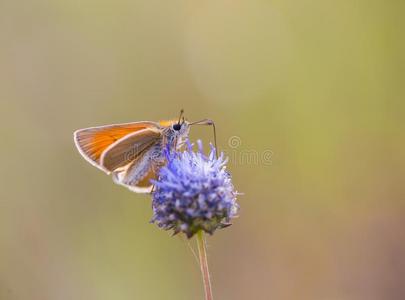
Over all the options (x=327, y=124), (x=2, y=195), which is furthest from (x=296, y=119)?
(x=2, y=195)

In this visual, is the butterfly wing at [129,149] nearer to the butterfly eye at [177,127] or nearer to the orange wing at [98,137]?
the orange wing at [98,137]

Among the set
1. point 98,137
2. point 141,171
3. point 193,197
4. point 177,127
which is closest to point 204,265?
point 193,197

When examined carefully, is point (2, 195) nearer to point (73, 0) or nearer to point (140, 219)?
point (140, 219)

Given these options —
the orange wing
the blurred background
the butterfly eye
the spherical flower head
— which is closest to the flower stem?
the spherical flower head

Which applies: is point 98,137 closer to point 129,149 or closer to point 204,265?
point 129,149

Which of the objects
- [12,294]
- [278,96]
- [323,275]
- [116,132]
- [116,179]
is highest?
[278,96]

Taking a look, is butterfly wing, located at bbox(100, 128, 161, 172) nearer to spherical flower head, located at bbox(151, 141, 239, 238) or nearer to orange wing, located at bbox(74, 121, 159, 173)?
orange wing, located at bbox(74, 121, 159, 173)

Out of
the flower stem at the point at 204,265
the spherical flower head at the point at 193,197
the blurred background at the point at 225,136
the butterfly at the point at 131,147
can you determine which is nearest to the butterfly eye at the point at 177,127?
the butterfly at the point at 131,147
